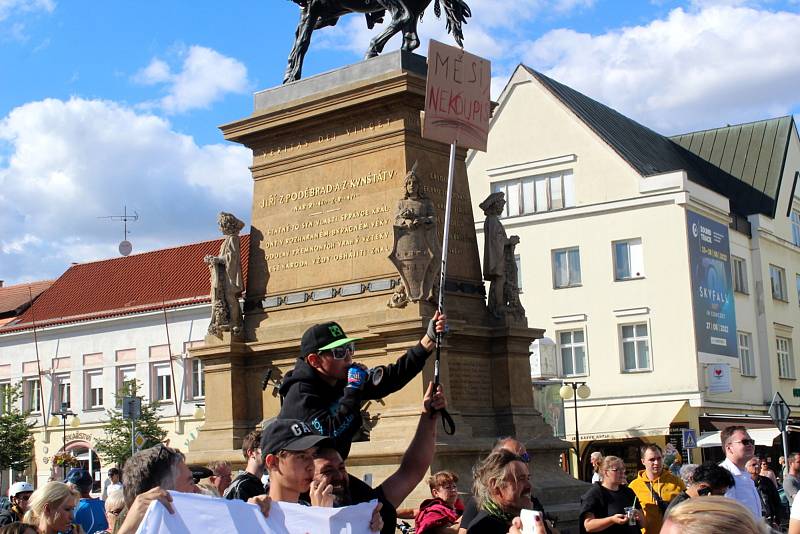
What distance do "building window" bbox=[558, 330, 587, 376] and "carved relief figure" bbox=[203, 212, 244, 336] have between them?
1202 inches

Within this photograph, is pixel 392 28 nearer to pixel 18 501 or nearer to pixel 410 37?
pixel 410 37

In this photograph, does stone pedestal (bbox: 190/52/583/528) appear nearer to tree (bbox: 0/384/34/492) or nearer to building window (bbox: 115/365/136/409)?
tree (bbox: 0/384/34/492)

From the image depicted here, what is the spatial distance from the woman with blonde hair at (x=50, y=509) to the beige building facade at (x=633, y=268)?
36.1 metres

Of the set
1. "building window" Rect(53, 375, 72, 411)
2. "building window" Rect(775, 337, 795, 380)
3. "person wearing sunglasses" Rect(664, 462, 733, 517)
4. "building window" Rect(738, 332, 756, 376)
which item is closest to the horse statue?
"person wearing sunglasses" Rect(664, 462, 733, 517)

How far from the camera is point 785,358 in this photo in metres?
49.7

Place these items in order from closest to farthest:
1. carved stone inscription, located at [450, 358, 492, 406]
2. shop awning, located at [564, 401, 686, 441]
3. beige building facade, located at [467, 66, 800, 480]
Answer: carved stone inscription, located at [450, 358, 492, 406]
shop awning, located at [564, 401, 686, 441]
beige building facade, located at [467, 66, 800, 480]

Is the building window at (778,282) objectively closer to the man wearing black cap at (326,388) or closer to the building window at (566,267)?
the building window at (566,267)

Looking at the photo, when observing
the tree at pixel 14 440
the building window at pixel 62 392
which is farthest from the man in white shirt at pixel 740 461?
the building window at pixel 62 392

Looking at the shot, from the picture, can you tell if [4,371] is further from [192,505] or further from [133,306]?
[192,505]

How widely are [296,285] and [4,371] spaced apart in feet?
152

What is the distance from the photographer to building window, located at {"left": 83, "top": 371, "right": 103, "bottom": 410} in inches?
2184

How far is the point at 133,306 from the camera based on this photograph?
5619 centimetres

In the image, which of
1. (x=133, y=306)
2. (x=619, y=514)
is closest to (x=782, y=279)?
(x=133, y=306)

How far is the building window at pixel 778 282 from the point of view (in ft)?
163
